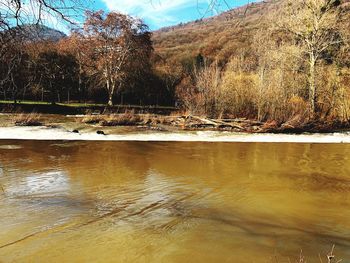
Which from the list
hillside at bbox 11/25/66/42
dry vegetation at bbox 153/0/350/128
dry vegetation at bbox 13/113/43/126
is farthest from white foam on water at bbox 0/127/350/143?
hillside at bbox 11/25/66/42

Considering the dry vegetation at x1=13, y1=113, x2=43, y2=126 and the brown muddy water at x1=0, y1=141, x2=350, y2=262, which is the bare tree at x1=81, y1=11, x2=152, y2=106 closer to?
the dry vegetation at x1=13, y1=113, x2=43, y2=126

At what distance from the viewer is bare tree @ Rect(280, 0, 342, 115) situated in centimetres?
2248

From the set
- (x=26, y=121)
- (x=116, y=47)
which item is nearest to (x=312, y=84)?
(x=26, y=121)

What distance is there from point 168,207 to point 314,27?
62.5ft

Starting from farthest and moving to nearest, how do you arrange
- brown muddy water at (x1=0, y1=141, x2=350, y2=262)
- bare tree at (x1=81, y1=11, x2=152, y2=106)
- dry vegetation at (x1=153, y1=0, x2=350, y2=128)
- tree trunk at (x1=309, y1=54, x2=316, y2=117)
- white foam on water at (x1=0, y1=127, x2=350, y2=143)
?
1. bare tree at (x1=81, y1=11, x2=152, y2=106)
2. tree trunk at (x1=309, y1=54, x2=316, y2=117)
3. dry vegetation at (x1=153, y1=0, x2=350, y2=128)
4. white foam on water at (x1=0, y1=127, x2=350, y2=143)
5. brown muddy water at (x1=0, y1=141, x2=350, y2=262)

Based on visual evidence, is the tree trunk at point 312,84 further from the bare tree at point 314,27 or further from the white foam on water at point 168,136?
the white foam on water at point 168,136

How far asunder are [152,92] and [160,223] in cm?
3818

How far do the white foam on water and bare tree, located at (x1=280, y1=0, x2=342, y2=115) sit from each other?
4228 millimetres

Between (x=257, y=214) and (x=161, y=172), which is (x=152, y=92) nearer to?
(x=161, y=172)

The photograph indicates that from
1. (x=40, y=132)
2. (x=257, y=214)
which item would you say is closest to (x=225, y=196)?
(x=257, y=214)

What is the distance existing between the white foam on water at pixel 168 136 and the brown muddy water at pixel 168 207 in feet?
12.3

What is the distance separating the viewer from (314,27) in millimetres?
22781

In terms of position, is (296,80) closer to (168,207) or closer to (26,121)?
(26,121)

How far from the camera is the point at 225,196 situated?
318 inches
